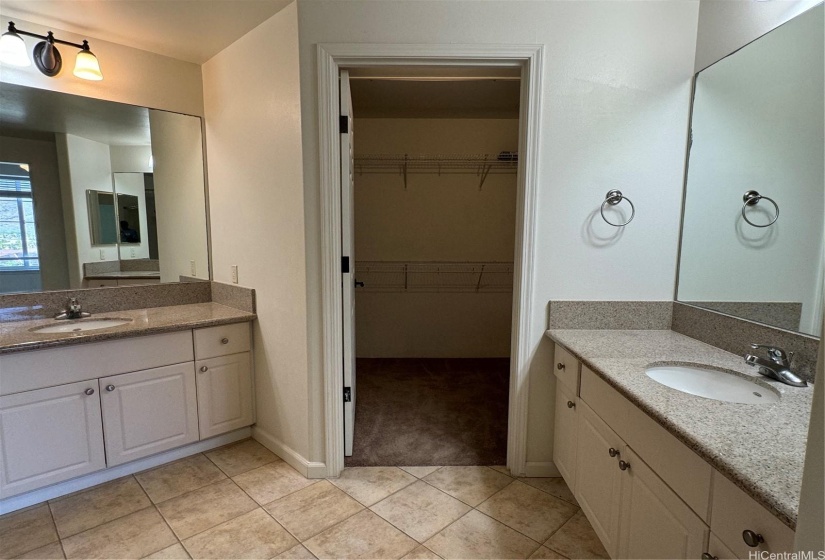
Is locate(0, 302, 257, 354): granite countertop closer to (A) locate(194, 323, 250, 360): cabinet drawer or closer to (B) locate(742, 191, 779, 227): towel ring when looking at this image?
(A) locate(194, 323, 250, 360): cabinet drawer

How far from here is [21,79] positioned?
1998mm

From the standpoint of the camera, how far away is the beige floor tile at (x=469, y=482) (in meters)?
1.92

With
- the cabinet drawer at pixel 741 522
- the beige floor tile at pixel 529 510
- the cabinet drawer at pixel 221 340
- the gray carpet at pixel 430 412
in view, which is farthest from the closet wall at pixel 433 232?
the cabinet drawer at pixel 741 522

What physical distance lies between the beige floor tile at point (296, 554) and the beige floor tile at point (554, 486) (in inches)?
44.3

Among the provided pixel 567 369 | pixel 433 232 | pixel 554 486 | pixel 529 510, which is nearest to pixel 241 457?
pixel 529 510

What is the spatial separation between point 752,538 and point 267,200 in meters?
2.23

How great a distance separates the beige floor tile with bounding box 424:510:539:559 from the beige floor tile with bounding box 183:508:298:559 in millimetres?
636

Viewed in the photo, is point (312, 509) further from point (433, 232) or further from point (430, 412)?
point (433, 232)

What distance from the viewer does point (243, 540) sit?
1627mm

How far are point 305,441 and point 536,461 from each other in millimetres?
1265

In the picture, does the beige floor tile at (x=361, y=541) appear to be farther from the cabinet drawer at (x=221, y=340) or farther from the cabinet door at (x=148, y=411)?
the cabinet drawer at (x=221, y=340)

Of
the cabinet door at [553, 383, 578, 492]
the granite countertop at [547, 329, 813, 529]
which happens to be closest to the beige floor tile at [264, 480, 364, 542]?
the cabinet door at [553, 383, 578, 492]

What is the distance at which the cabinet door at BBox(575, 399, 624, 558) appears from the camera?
4.45 feet

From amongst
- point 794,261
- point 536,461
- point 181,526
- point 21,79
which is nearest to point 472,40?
point 794,261
